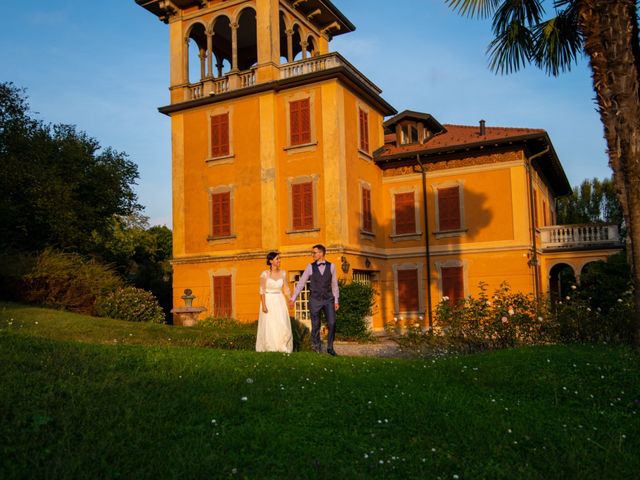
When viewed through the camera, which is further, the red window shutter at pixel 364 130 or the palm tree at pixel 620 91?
the red window shutter at pixel 364 130

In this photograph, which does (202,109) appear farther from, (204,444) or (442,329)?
(204,444)

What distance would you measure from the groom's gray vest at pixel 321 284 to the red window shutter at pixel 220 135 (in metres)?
12.9

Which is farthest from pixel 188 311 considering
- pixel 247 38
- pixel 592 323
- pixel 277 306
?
pixel 247 38

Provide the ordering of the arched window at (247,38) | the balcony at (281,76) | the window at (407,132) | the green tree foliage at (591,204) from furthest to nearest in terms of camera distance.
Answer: the green tree foliage at (591,204)
the window at (407,132)
the arched window at (247,38)
the balcony at (281,76)

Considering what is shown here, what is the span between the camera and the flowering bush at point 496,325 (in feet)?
32.6

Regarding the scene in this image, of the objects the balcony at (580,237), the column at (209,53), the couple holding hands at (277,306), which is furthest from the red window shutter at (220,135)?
the couple holding hands at (277,306)

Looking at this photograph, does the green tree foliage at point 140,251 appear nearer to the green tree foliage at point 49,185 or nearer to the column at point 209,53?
the green tree foliage at point 49,185

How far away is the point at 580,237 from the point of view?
74.2ft

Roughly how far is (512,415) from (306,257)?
50.1 ft

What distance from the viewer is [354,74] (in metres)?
21.4

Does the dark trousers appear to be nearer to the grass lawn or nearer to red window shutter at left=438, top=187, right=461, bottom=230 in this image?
the grass lawn

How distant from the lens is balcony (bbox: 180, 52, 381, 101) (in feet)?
67.8

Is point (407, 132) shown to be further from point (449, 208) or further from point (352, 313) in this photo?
point (352, 313)

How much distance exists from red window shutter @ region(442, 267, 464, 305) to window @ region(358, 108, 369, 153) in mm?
5288
